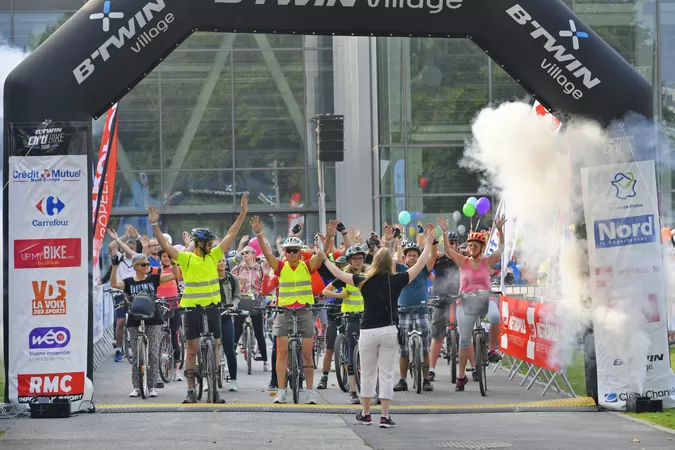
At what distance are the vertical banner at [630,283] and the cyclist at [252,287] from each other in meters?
6.65

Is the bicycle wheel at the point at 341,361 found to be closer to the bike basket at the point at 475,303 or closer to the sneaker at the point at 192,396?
the bike basket at the point at 475,303

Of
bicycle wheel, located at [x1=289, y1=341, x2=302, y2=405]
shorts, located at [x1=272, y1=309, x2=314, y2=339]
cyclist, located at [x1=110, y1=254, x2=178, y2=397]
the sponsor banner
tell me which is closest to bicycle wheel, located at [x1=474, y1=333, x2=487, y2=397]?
shorts, located at [x1=272, y1=309, x2=314, y2=339]

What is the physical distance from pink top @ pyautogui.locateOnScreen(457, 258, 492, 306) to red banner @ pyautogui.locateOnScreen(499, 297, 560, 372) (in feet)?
2.08

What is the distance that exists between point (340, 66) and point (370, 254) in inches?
821

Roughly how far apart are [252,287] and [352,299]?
4608 millimetres

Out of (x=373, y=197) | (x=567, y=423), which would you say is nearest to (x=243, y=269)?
(x=567, y=423)

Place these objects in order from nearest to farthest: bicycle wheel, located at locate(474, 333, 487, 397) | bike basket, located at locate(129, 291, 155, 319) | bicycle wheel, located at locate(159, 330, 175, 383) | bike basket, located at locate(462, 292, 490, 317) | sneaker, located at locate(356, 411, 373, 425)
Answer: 1. sneaker, located at locate(356, 411, 373, 425)
2. bike basket, located at locate(129, 291, 155, 319)
3. bicycle wheel, located at locate(474, 333, 487, 397)
4. bike basket, located at locate(462, 292, 490, 317)
5. bicycle wheel, located at locate(159, 330, 175, 383)

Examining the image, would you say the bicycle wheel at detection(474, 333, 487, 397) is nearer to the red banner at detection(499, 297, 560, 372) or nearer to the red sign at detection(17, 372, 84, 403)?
the red banner at detection(499, 297, 560, 372)

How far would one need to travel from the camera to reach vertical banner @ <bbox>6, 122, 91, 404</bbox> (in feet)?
40.3

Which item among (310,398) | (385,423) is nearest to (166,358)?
(310,398)

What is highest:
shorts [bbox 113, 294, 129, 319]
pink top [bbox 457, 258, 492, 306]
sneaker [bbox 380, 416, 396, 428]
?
pink top [bbox 457, 258, 492, 306]

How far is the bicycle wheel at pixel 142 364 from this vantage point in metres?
14.4

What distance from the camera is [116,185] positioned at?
33.8 m

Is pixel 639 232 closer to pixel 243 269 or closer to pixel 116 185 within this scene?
pixel 243 269
